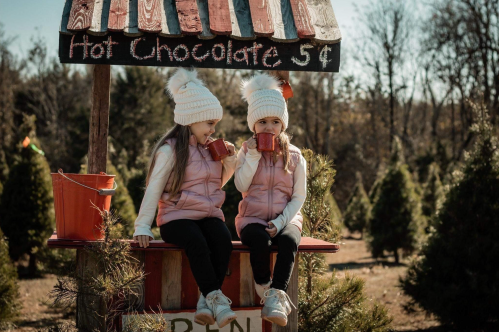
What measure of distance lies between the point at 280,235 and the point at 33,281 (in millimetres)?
7694

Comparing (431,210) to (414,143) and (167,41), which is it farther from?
(414,143)

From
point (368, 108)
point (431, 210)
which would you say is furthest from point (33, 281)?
point (368, 108)

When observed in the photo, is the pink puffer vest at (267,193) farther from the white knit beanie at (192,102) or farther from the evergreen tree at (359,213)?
the evergreen tree at (359,213)

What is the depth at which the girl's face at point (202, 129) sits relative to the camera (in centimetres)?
401

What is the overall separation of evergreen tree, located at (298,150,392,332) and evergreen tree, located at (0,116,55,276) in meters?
6.77

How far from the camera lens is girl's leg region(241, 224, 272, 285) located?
3.63m

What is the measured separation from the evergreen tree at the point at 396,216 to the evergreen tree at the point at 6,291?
8193mm

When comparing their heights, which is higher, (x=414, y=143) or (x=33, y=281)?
(x=414, y=143)

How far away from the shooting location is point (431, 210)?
47.3ft

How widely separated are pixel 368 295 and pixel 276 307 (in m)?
5.65

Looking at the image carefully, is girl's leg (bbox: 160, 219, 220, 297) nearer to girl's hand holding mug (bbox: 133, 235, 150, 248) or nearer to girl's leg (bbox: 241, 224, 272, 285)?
girl's hand holding mug (bbox: 133, 235, 150, 248)

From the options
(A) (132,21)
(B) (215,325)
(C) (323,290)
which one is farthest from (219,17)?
(C) (323,290)

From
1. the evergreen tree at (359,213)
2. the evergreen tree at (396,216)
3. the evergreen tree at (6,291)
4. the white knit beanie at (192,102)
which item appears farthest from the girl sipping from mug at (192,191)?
the evergreen tree at (359,213)

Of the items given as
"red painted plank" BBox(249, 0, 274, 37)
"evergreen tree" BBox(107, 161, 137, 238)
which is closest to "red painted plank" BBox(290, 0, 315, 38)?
"red painted plank" BBox(249, 0, 274, 37)
